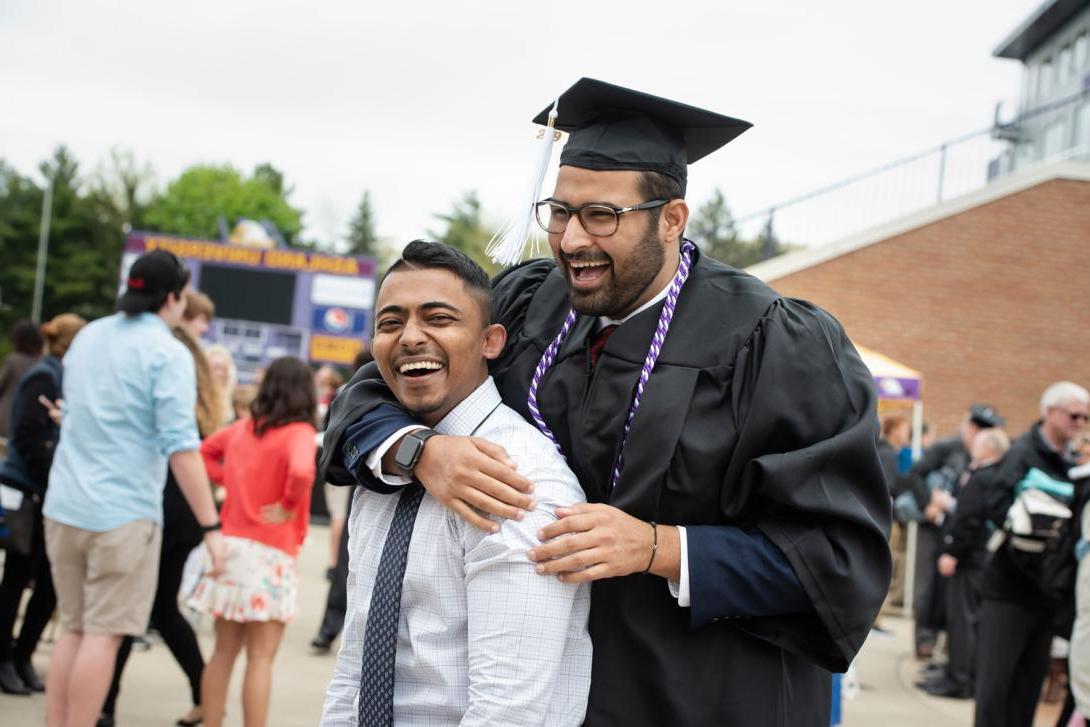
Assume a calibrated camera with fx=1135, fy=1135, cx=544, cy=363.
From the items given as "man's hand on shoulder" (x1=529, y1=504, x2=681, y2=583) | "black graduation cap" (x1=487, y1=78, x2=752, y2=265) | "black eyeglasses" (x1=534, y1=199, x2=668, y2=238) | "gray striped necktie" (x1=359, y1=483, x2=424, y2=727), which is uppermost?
"black graduation cap" (x1=487, y1=78, x2=752, y2=265)

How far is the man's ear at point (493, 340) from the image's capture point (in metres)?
2.40

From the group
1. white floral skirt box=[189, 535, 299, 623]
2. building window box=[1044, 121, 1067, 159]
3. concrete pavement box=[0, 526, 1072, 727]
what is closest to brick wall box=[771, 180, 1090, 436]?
building window box=[1044, 121, 1067, 159]

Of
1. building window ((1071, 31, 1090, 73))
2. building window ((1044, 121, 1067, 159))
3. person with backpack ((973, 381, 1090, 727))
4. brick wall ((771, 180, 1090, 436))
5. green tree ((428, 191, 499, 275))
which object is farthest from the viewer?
green tree ((428, 191, 499, 275))

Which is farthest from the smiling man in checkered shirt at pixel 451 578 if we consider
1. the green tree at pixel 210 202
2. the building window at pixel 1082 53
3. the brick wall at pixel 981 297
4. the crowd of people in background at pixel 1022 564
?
the green tree at pixel 210 202

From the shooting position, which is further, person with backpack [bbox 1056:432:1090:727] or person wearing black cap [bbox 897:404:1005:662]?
person wearing black cap [bbox 897:404:1005:662]

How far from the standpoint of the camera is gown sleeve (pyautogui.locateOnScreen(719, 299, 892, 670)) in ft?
6.91

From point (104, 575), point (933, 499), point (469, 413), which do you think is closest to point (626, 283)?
point (469, 413)

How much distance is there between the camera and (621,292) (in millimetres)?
2330

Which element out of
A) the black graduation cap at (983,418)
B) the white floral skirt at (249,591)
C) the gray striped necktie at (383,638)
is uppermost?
the black graduation cap at (983,418)

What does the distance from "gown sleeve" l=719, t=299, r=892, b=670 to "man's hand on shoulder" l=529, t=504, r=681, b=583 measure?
0.75 ft

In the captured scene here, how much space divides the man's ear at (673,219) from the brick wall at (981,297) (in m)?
13.2

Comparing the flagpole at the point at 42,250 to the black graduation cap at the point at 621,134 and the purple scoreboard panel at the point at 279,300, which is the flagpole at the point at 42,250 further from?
the black graduation cap at the point at 621,134

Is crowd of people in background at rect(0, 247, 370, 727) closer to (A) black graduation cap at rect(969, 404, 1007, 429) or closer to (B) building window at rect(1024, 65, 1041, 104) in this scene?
(A) black graduation cap at rect(969, 404, 1007, 429)

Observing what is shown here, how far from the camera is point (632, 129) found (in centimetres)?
244
